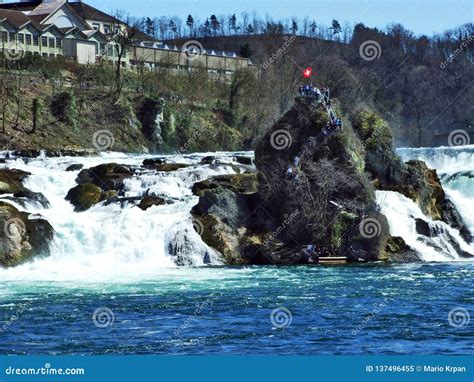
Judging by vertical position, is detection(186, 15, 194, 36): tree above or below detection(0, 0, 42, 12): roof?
above

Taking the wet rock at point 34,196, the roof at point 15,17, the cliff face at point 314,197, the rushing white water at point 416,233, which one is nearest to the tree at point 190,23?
the roof at point 15,17

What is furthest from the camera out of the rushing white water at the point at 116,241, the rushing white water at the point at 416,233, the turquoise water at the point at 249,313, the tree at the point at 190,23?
the tree at the point at 190,23

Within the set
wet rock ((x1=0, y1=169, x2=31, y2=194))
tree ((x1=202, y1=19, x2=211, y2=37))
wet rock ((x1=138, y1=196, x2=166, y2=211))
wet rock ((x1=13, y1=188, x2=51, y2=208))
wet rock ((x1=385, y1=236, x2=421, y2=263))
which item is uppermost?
tree ((x1=202, y1=19, x2=211, y2=37))

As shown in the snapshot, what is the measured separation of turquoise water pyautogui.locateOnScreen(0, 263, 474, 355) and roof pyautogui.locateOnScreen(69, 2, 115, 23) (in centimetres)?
7707

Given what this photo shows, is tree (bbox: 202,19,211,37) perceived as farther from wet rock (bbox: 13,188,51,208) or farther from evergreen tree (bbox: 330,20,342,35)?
wet rock (bbox: 13,188,51,208)

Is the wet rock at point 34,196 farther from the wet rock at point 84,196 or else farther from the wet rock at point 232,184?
the wet rock at point 232,184

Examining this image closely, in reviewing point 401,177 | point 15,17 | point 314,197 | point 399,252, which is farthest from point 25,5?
point 399,252

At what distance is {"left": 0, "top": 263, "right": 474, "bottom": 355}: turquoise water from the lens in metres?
26.6

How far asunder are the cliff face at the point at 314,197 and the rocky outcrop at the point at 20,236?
6.52 meters

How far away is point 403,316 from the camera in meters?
30.5

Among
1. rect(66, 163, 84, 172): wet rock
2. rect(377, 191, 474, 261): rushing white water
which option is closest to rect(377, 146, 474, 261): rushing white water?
rect(377, 191, 474, 261): rushing white water

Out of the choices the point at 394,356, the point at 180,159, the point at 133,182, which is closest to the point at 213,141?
the point at 180,159

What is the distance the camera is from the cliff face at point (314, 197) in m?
44.5

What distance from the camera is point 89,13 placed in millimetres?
114938
